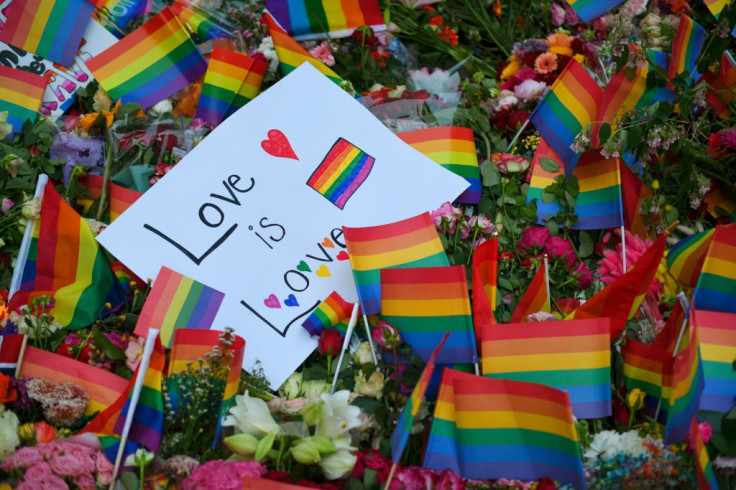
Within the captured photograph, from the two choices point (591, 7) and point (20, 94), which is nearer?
point (20, 94)

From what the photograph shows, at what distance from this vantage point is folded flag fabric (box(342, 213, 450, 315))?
142 cm

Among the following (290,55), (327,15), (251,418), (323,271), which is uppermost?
(327,15)

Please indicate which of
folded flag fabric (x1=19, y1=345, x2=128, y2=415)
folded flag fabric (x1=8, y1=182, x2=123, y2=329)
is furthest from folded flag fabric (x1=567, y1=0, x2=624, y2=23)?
folded flag fabric (x1=19, y1=345, x2=128, y2=415)

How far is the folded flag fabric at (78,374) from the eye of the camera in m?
1.29

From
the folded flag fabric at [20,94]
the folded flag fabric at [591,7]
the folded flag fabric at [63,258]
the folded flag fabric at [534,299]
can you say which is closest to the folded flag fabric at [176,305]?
the folded flag fabric at [63,258]

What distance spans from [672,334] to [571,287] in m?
0.24

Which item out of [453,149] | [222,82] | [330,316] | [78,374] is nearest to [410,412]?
[330,316]

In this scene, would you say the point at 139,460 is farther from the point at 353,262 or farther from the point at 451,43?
the point at 451,43

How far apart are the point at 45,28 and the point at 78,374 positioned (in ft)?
3.35

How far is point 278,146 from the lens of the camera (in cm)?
167

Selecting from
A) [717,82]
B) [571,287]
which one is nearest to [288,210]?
[571,287]

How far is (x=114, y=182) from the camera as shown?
168 centimetres

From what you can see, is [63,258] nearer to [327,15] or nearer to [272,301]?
[272,301]

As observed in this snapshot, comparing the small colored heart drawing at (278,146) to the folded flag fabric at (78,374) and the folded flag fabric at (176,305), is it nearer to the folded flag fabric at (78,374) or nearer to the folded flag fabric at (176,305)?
the folded flag fabric at (176,305)
